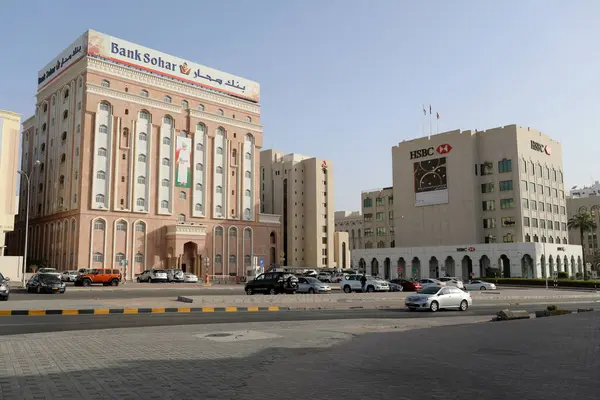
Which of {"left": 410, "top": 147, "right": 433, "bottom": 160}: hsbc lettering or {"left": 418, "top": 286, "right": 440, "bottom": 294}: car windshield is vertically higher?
{"left": 410, "top": 147, "right": 433, "bottom": 160}: hsbc lettering

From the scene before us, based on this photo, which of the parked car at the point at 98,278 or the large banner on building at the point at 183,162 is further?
the large banner on building at the point at 183,162

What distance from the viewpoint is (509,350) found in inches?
464

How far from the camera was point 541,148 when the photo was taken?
98062mm

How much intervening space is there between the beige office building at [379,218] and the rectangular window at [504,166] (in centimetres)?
3261

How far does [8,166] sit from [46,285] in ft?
93.6

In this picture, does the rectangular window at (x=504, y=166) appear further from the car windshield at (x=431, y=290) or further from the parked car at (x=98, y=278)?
the car windshield at (x=431, y=290)

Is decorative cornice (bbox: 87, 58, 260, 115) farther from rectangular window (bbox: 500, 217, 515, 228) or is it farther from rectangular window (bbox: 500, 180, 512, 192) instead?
rectangular window (bbox: 500, 217, 515, 228)

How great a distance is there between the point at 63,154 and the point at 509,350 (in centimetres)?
8077

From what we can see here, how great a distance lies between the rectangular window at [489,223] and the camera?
305 feet

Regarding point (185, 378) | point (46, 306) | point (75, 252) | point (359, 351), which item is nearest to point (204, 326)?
point (359, 351)

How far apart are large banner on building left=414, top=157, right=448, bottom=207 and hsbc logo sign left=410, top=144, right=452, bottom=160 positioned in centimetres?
133

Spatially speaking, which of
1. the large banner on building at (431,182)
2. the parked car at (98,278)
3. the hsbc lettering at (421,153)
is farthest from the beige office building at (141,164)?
the hsbc lettering at (421,153)

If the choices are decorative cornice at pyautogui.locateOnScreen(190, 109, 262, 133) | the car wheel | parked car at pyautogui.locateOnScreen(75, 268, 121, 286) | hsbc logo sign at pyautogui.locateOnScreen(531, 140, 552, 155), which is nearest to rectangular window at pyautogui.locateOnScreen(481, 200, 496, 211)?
hsbc logo sign at pyautogui.locateOnScreen(531, 140, 552, 155)

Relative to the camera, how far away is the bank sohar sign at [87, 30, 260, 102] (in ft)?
253
